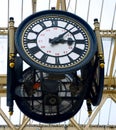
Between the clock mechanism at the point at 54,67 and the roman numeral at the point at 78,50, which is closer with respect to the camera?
the clock mechanism at the point at 54,67

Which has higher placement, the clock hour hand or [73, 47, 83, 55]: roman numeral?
the clock hour hand

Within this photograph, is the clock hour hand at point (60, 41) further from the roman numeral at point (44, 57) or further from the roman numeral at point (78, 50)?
the roman numeral at point (44, 57)

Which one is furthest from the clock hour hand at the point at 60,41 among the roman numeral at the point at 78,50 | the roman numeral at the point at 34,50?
the roman numeral at the point at 34,50

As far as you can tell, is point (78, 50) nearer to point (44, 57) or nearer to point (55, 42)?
point (55, 42)

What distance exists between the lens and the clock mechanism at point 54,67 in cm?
803

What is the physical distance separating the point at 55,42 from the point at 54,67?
21.4 inches

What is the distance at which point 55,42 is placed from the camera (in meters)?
8.24

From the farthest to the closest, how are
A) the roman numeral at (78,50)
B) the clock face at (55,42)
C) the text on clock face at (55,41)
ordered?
the roman numeral at (78,50), the text on clock face at (55,41), the clock face at (55,42)

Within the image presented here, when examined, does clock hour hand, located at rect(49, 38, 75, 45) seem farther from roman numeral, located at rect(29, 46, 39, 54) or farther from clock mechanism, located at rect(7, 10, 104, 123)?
roman numeral, located at rect(29, 46, 39, 54)

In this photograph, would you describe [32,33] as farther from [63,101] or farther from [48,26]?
[63,101]

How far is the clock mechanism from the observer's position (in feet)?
26.3

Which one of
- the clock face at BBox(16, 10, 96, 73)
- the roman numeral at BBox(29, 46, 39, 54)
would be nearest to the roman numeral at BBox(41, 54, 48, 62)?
the clock face at BBox(16, 10, 96, 73)

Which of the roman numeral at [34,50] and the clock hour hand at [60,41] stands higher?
the clock hour hand at [60,41]

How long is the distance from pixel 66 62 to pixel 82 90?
0.65 m
